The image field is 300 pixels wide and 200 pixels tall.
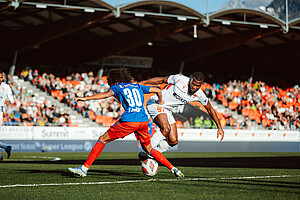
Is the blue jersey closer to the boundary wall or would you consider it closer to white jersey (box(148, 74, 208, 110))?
white jersey (box(148, 74, 208, 110))

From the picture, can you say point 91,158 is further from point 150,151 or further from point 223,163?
point 223,163

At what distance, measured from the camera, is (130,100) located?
8.50 meters

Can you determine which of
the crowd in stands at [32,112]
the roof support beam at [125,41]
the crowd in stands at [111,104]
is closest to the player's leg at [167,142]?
the crowd in stands at [111,104]

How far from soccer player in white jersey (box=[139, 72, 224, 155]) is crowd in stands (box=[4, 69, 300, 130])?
14818 millimetres

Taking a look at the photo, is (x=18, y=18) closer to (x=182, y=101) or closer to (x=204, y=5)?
(x=204, y=5)

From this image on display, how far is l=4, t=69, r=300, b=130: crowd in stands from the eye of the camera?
92.7ft

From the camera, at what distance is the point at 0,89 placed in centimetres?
1311

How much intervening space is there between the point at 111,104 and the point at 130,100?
23.7m

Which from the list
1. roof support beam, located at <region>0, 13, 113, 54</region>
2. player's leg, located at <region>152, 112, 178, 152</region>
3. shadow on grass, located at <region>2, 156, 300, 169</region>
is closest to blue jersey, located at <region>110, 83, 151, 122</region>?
player's leg, located at <region>152, 112, 178, 152</region>

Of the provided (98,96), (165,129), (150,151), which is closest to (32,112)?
(165,129)

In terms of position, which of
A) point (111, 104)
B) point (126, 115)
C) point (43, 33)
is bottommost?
point (126, 115)

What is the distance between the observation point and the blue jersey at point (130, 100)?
8.51 meters

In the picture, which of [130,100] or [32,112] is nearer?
[130,100]

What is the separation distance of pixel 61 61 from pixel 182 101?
97.8 ft
